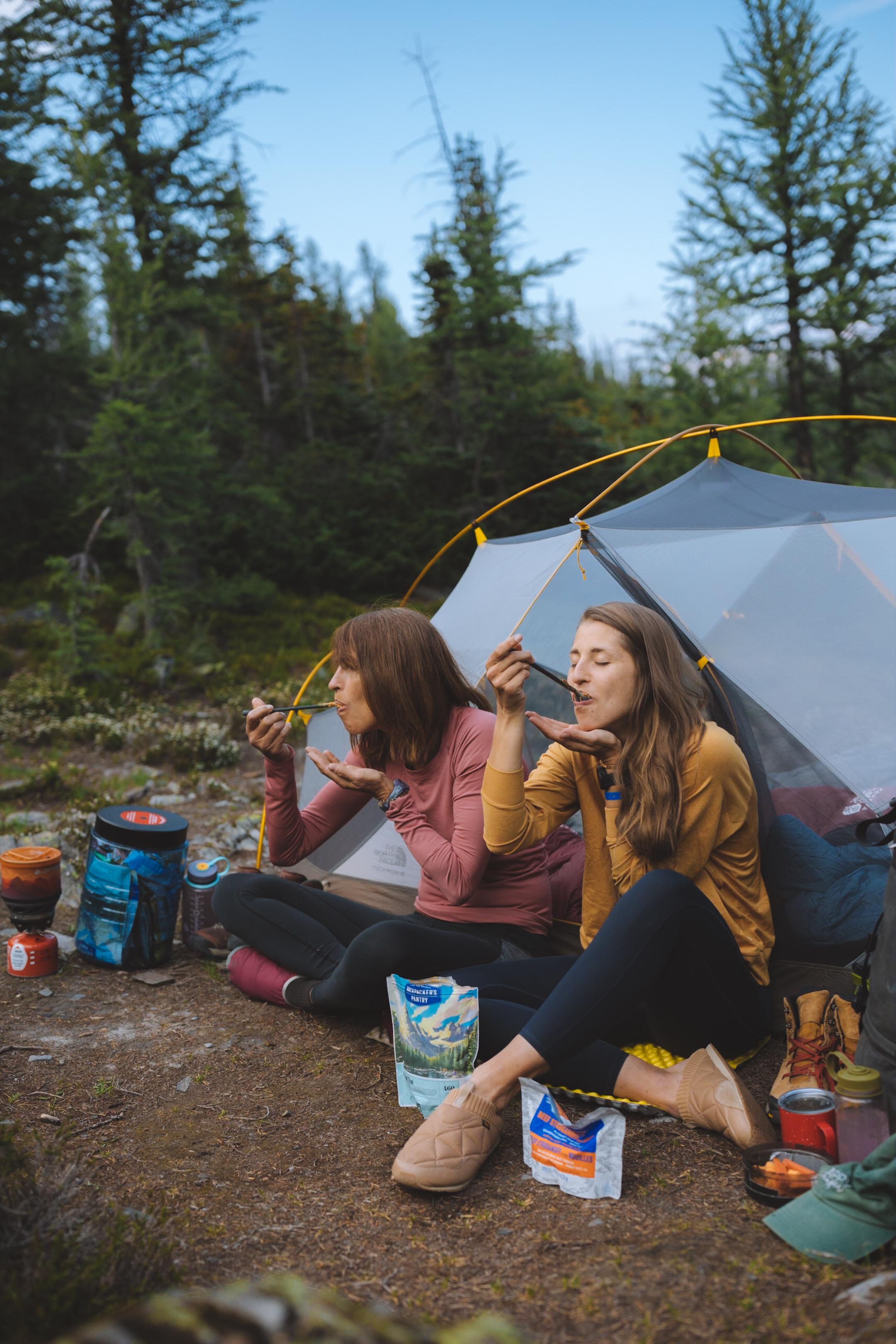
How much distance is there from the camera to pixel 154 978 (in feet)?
11.3

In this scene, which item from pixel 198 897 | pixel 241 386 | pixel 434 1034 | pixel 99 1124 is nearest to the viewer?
pixel 434 1034

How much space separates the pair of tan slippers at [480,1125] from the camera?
2004mm

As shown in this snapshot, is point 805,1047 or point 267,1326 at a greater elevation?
point 267,1326

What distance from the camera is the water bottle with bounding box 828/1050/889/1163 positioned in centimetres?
183

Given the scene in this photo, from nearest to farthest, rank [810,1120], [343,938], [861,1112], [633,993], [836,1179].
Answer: [836,1179] → [861,1112] → [810,1120] → [633,993] → [343,938]

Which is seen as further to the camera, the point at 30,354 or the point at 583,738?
the point at 30,354

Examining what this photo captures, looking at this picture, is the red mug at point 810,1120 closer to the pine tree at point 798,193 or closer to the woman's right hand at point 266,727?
the woman's right hand at point 266,727

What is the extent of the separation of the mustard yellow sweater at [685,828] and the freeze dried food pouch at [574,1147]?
25.5 inches

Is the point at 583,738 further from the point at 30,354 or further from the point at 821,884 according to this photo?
the point at 30,354

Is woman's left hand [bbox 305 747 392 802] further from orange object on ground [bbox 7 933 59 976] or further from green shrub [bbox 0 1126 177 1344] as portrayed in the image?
orange object on ground [bbox 7 933 59 976]

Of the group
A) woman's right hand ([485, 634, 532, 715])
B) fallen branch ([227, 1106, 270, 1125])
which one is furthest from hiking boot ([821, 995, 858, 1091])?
fallen branch ([227, 1106, 270, 1125])

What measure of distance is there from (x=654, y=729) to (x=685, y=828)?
28cm

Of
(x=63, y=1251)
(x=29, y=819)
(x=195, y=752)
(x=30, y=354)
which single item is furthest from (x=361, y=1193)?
(x=30, y=354)

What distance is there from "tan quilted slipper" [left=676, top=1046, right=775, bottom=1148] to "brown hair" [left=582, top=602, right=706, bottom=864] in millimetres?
518
